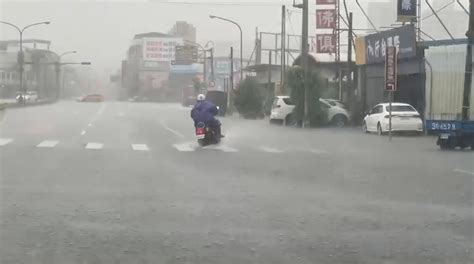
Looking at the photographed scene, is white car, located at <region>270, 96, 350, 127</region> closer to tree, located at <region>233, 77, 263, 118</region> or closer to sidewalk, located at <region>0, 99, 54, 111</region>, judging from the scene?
tree, located at <region>233, 77, 263, 118</region>

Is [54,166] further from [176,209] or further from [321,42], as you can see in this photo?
[321,42]

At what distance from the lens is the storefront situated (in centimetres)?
3191

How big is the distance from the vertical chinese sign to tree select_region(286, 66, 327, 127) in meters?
9.63

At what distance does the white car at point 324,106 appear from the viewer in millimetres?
36344

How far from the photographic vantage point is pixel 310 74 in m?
34.7

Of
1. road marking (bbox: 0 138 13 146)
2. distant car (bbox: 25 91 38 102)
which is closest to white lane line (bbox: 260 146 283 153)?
road marking (bbox: 0 138 13 146)

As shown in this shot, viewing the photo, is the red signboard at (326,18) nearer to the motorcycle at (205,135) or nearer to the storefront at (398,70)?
the storefront at (398,70)

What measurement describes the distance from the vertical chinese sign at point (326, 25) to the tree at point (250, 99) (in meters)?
4.84

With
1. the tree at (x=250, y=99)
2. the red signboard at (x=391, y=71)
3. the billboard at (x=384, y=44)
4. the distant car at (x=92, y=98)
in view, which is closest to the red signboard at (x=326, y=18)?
the billboard at (x=384, y=44)

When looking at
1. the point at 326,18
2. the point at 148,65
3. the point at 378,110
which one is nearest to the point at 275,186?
the point at 378,110

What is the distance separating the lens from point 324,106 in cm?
3566

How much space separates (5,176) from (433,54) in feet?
71.7

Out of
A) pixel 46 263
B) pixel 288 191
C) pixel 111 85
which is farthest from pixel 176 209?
pixel 111 85

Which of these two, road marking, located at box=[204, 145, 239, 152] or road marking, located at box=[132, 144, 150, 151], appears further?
road marking, located at box=[204, 145, 239, 152]
